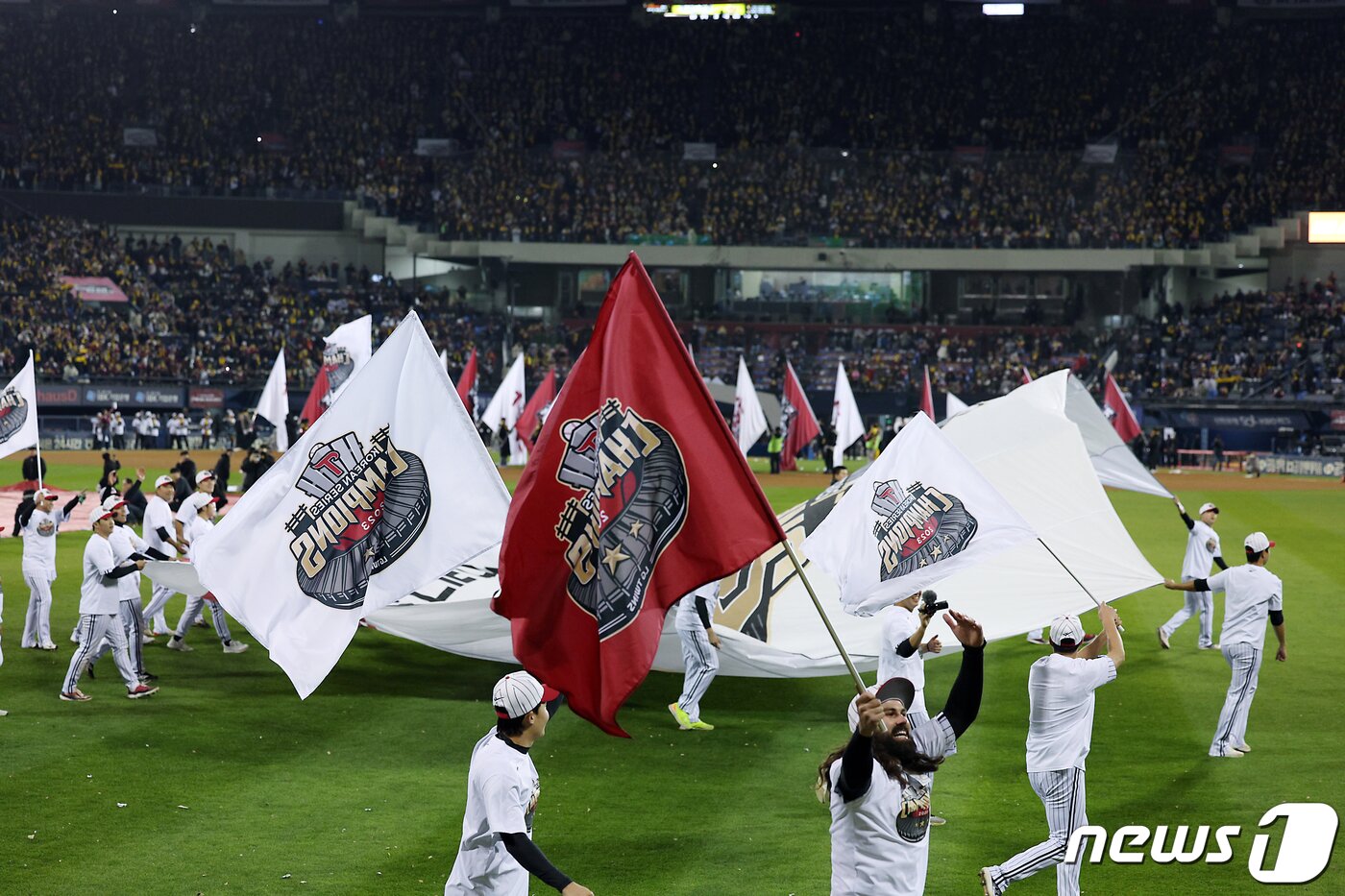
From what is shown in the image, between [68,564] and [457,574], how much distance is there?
10.9 meters

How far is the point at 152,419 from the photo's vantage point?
2010 inches

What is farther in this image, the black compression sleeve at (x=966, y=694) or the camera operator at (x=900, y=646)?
the camera operator at (x=900, y=646)

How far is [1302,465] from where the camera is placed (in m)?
46.6

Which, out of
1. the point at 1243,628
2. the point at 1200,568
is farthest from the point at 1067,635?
the point at 1200,568

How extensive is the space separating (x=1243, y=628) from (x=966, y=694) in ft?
23.7

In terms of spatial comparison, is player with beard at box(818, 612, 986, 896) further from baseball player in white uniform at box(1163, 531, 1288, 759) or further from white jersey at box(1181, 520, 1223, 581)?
white jersey at box(1181, 520, 1223, 581)

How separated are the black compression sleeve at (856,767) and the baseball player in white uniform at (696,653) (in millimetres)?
7676

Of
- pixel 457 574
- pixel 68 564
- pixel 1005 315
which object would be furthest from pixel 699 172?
pixel 457 574

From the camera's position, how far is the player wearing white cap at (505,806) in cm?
597

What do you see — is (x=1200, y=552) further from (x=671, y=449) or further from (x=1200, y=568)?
(x=671, y=449)

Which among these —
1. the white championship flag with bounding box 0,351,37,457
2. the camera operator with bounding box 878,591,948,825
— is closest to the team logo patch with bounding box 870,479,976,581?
the camera operator with bounding box 878,591,948,825

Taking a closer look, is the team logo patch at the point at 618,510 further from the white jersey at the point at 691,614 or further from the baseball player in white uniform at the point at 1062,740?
the white jersey at the point at 691,614
